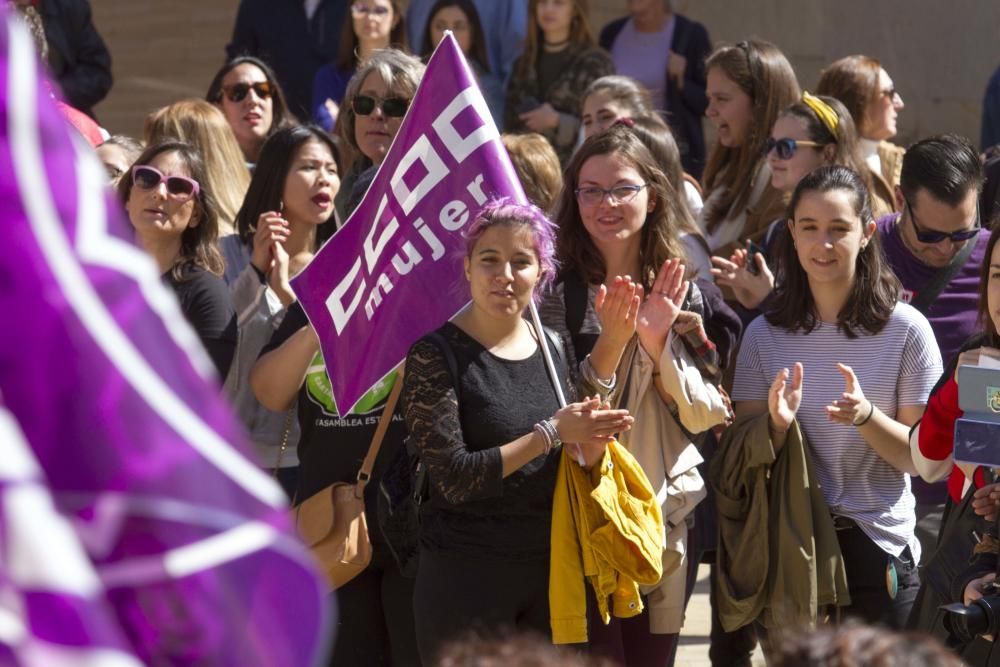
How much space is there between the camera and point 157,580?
1.20 metres

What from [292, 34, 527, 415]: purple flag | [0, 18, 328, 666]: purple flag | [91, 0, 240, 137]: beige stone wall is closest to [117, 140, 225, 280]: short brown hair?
[292, 34, 527, 415]: purple flag


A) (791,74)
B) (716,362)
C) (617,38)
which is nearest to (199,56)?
(617,38)

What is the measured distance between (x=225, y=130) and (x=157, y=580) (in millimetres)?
5515

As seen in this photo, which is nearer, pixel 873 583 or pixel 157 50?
pixel 873 583

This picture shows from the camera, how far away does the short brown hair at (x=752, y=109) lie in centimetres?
641

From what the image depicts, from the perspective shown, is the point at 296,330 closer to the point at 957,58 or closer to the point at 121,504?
the point at 121,504

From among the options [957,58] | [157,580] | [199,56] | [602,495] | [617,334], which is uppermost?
[157,580]

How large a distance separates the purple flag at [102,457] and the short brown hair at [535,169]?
4423 millimetres

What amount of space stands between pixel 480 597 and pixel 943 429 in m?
1.30

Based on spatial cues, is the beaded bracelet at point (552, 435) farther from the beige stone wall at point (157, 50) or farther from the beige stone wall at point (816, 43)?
the beige stone wall at point (157, 50)

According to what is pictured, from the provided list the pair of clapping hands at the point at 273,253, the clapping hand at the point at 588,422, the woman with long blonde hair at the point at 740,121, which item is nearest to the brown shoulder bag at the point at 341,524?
the clapping hand at the point at 588,422

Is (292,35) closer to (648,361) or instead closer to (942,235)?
(942,235)

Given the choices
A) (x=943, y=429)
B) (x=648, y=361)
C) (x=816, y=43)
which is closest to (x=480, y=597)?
(x=648, y=361)

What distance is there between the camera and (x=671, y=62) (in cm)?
832
